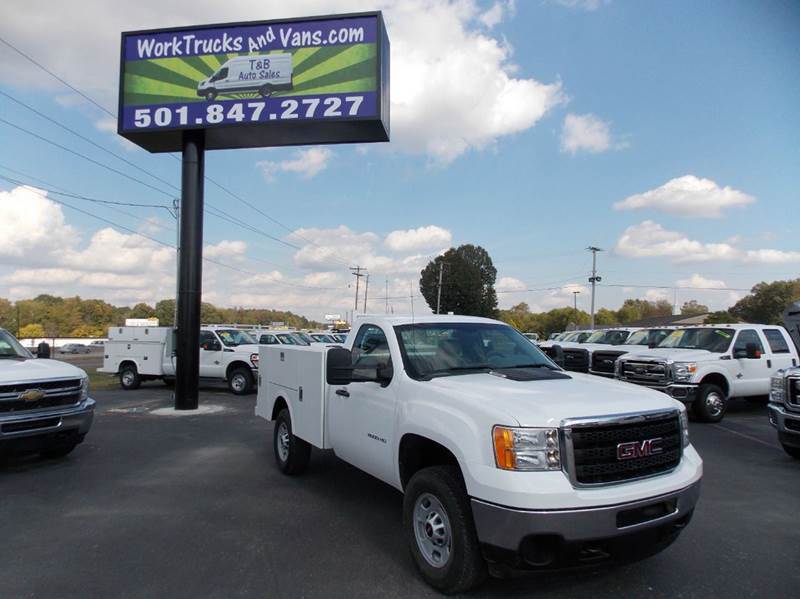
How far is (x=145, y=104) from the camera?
13.5 meters

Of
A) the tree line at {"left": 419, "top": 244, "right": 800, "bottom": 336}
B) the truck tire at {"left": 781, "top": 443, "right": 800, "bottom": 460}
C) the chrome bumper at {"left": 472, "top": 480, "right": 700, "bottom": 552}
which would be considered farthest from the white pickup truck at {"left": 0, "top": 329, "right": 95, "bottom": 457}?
the tree line at {"left": 419, "top": 244, "right": 800, "bottom": 336}

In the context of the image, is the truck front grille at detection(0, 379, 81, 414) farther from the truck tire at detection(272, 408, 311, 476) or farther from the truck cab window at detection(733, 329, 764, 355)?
the truck cab window at detection(733, 329, 764, 355)

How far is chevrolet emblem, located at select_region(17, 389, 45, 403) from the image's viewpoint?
6.71 m

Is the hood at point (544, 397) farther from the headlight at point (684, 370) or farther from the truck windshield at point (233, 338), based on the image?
the truck windshield at point (233, 338)

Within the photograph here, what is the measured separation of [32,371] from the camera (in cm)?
697

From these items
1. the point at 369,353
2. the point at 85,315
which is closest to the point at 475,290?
the point at 369,353

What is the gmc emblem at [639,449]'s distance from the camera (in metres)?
3.52

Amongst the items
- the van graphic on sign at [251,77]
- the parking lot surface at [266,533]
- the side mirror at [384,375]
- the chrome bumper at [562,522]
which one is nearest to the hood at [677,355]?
the parking lot surface at [266,533]

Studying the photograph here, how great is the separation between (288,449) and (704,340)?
9.91 m

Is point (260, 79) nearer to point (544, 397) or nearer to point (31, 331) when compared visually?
point (544, 397)

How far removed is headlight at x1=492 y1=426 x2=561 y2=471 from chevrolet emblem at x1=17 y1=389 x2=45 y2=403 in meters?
6.09

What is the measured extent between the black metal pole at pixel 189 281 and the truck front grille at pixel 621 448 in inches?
439

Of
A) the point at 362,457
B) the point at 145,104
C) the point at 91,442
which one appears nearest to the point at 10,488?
the point at 91,442

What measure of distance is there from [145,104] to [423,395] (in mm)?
12476
